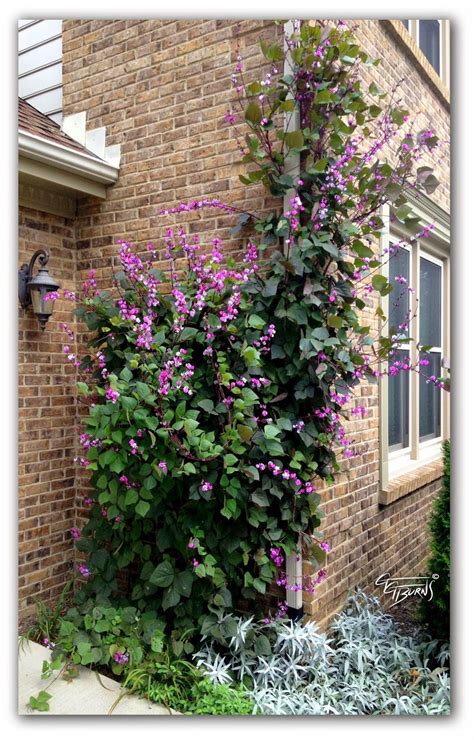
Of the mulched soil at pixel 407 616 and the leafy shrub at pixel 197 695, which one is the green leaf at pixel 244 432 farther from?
the mulched soil at pixel 407 616

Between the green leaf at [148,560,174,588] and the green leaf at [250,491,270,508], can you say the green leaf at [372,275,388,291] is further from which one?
the green leaf at [148,560,174,588]

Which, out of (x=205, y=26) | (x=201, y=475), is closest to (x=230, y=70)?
(x=205, y=26)

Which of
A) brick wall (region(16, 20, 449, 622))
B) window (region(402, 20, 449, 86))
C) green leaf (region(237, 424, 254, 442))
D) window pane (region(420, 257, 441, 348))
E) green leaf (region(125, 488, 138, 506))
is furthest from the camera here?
window pane (region(420, 257, 441, 348))

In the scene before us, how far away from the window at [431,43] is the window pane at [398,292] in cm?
99

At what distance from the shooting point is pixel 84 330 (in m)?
2.93

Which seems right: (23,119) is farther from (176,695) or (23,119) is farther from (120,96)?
(176,695)

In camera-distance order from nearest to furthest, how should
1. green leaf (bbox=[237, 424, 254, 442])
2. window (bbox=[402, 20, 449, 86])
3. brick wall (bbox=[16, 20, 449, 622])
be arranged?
green leaf (bbox=[237, 424, 254, 442])
brick wall (bbox=[16, 20, 449, 622])
window (bbox=[402, 20, 449, 86])

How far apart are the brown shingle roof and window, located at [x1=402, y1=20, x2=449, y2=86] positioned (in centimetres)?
182

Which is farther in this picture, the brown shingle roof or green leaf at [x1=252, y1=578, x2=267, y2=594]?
the brown shingle roof

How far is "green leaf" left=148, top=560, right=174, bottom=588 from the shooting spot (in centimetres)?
227

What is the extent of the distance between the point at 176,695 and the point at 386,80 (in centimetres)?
306

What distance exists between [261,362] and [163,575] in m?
0.96

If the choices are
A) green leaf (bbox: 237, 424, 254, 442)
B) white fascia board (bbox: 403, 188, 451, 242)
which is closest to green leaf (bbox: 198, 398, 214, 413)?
green leaf (bbox: 237, 424, 254, 442)

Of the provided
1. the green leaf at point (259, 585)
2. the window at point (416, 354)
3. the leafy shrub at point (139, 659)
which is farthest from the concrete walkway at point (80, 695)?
the window at point (416, 354)
